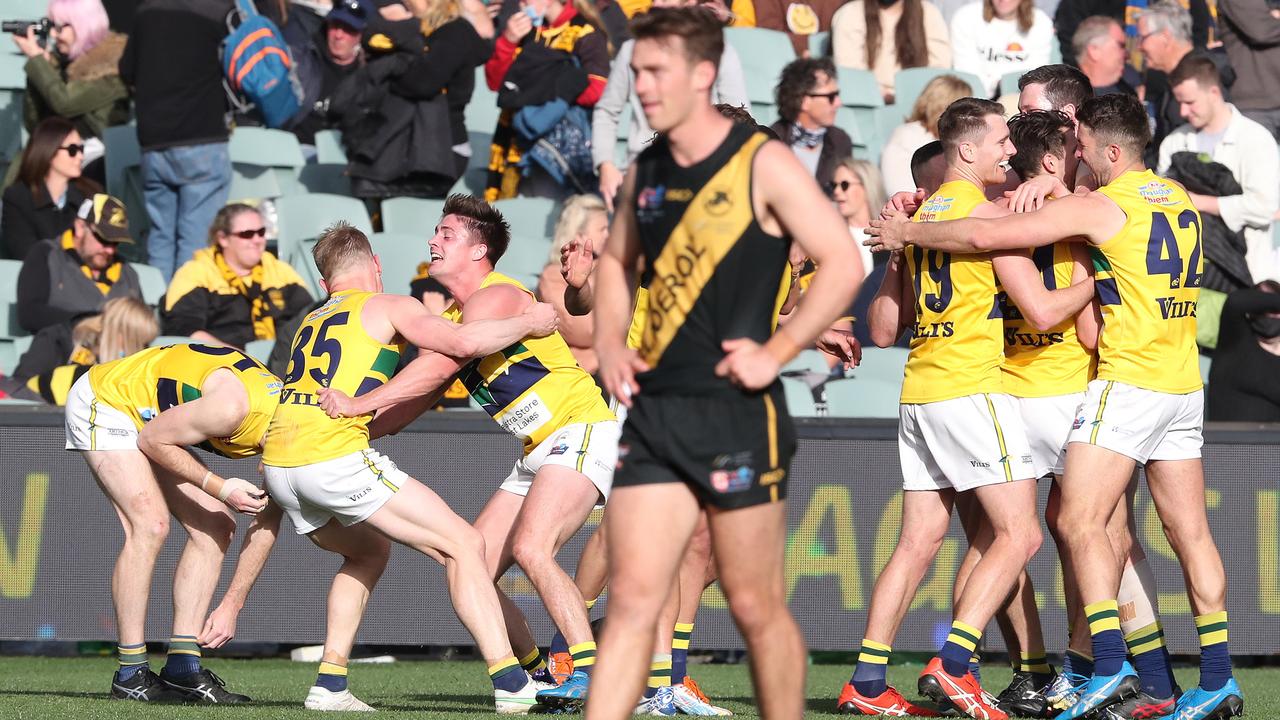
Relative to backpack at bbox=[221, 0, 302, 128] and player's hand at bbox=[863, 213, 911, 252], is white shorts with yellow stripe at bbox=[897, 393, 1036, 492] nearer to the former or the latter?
player's hand at bbox=[863, 213, 911, 252]

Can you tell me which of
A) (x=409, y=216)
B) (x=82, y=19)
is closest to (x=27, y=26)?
(x=82, y=19)

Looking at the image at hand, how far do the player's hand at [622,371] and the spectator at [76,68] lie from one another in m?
9.45

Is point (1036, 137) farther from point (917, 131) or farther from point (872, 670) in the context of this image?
point (917, 131)

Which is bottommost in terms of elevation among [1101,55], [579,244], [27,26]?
[1101,55]

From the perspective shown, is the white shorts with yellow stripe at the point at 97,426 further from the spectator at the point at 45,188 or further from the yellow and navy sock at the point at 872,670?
the spectator at the point at 45,188

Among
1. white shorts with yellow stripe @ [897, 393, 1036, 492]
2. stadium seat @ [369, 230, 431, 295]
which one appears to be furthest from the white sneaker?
stadium seat @ [369, 230, 431, 295]

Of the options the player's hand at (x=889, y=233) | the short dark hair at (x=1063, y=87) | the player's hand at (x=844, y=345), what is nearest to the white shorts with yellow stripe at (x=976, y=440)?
the player's hand at (x=844, y=345)

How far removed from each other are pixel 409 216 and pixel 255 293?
1.70 m

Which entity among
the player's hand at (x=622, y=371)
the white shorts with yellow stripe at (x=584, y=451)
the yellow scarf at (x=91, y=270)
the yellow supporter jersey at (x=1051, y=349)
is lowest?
the yellow scarf at (x=91, y=270)

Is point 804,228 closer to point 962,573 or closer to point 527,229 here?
point 962,573

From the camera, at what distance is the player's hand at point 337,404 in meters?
6.79

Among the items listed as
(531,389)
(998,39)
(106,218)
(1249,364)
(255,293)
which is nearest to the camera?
(531,389)

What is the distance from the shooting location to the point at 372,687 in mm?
8398

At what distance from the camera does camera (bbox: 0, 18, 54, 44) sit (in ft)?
43.6
